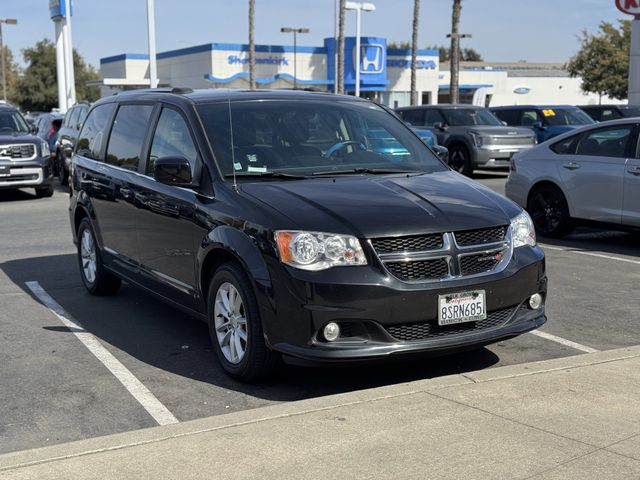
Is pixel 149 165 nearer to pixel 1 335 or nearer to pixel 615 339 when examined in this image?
pixel 1 335

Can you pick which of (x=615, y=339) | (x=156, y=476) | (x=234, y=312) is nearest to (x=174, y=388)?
(x=234, y=312)

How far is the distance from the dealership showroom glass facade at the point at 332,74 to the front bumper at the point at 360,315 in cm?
4762

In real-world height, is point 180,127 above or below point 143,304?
above

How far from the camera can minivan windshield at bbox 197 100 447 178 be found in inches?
243

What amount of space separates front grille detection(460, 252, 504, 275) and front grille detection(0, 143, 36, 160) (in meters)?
14.3

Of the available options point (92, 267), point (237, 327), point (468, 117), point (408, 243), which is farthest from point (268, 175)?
point (468, 117)

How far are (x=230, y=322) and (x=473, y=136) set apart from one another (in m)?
16.0

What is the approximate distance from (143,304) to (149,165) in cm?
168

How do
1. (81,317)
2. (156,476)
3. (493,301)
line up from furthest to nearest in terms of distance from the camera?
(81,317)
(493,301)
(156,476)

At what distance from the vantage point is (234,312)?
18.5 feet

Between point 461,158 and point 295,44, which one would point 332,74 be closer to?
point 295,44

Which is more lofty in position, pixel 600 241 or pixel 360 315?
pixel 360 315

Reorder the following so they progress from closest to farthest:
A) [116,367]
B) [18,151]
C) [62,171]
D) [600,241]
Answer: [116,367] < [600,241] < [18,151] < [62,171]

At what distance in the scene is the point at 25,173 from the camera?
58.6 ft
